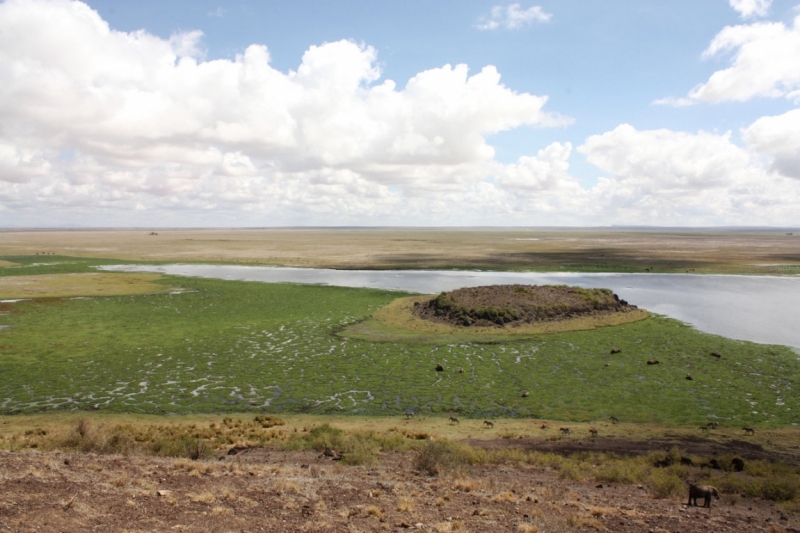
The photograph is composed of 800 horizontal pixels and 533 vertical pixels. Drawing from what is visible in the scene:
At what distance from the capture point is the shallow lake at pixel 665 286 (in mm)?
40562

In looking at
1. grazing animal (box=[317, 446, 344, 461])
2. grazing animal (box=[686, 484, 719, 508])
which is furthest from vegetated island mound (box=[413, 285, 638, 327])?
grazing animal (box=[686, 484, 719, 508])

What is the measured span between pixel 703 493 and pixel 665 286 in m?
56.6

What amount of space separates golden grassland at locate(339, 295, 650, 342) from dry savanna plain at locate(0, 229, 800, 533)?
0.29m

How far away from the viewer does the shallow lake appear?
4056 cm

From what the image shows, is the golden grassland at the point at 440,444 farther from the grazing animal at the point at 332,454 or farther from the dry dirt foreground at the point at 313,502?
the dry dirt foreground at the point at 313,502

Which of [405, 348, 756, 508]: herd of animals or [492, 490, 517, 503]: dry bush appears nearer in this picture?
[405, 348, 756, 508]: herd of animals

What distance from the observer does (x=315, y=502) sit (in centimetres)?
1311

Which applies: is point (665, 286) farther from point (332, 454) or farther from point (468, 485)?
point (332, 454)

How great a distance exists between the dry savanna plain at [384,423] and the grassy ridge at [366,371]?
6.6 inches

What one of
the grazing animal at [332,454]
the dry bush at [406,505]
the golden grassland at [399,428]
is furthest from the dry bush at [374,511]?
the golden grassland at [399,428]

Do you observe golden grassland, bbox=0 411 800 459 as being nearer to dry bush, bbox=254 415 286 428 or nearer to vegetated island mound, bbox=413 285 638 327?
dry bush, bbox=254 415 286 428

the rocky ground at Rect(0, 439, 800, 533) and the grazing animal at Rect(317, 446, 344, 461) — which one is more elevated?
the rocky ground at Rect(0, 439, 800, 533)

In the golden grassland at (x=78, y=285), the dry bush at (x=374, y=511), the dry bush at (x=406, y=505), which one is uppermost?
the golden grassland at (x=78, y=285)

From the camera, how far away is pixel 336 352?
106 ft
